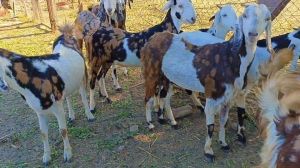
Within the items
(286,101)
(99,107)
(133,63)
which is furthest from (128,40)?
(286,101)

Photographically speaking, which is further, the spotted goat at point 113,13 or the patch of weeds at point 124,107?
the spotted goat at point 113,13

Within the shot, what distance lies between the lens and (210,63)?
3.99 metres

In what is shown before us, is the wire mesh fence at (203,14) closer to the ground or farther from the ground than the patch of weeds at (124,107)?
farther from the ground

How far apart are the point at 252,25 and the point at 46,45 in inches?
220

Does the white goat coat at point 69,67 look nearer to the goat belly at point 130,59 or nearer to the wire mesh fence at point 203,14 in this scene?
the goat belly at point 130,59

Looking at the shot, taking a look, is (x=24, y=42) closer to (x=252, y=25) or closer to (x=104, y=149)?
(x=104, y=149)

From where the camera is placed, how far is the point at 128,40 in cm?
506

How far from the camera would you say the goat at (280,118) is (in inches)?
96.4

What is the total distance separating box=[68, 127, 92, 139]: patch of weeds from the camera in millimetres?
A: 4732

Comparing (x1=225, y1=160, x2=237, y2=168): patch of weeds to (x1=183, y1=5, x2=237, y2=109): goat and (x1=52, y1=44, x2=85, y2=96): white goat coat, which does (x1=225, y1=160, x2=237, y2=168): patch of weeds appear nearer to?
(x1=183, y1=5, x2=237, y2=109): goat

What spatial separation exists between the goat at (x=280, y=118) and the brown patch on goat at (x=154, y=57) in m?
1.74

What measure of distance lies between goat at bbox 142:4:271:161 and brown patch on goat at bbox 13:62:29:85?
1298 millimetres

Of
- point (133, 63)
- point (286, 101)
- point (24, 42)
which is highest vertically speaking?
point (286, 101)

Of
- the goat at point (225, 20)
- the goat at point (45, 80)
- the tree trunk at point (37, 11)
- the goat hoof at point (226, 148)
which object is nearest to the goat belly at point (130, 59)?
the goat at point (45, 80)
